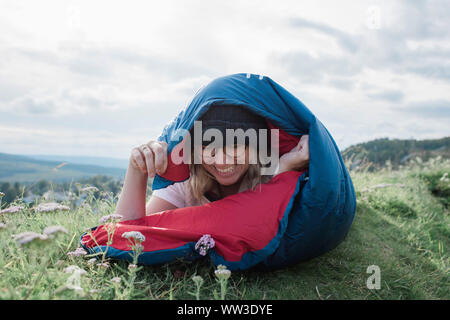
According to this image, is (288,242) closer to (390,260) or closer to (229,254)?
(229,254)

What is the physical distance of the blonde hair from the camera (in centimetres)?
251

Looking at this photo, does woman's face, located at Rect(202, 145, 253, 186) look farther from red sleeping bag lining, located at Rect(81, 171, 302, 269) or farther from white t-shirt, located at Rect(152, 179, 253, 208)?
white t-shirt, located at Rect(152, 179, 253, 208)

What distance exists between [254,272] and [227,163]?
74 centimetres

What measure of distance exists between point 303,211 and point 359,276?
810 millimetres

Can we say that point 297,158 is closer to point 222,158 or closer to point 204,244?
A: point 222,158

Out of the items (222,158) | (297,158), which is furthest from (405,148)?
(222,158)

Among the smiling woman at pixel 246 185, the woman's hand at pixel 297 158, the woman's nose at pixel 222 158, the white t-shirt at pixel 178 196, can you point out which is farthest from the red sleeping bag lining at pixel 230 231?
the white t-shirt at pixel 178 196

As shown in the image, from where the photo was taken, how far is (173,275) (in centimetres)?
224

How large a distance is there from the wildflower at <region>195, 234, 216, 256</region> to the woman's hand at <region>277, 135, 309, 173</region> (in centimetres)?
70

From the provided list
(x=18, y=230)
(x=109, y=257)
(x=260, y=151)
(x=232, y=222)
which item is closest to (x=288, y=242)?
(x=232, y=222)

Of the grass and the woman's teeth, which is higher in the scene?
the woman's teeth

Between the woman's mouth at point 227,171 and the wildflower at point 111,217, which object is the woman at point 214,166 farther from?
the wildflower at point 111,217

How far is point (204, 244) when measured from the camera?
2.14 meters

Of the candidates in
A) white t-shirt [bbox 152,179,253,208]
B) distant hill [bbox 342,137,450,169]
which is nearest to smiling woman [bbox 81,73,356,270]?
white t-shirt [bbox 152,179,253,208]
